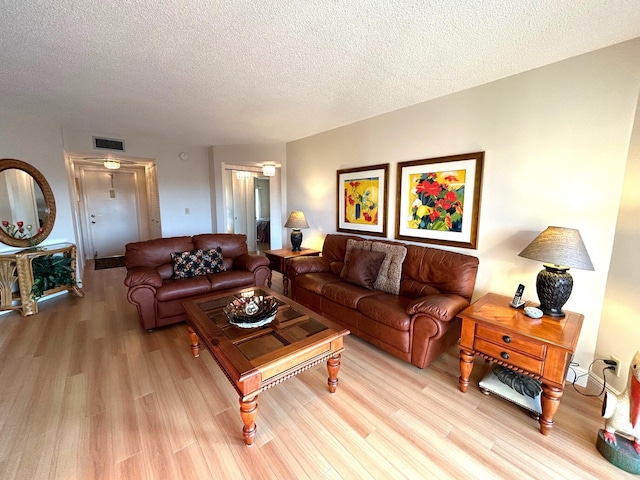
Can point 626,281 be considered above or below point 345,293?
above

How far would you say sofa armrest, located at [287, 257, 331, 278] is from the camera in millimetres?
3182

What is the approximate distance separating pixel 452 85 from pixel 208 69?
2.03 metres

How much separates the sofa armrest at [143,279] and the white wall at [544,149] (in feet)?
9.43

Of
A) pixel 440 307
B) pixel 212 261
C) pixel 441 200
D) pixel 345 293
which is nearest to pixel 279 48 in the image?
pixel 441 200

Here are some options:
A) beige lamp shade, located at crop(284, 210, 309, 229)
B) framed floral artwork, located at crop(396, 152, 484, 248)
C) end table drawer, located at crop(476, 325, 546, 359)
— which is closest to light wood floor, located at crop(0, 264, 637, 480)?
end table drawer, located at crop(476, 325, 546, 359)

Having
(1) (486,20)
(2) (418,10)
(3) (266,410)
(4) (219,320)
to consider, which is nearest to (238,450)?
(3) (266,410)

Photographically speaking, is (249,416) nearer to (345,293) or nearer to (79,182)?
(345,293)

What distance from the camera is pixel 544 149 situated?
2025 millimetres

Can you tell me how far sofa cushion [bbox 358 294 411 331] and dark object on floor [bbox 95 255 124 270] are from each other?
5.39m

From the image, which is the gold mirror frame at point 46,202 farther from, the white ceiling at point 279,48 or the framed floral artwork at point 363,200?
the framed floral artwork at point 363,200

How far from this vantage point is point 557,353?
1491mm

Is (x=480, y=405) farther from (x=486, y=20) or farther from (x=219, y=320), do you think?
(x=486, y=20)

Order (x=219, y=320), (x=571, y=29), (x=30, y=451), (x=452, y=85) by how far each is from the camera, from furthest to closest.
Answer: (x=452, y=85), (x=219, y=320), (x=571, y=29), (x=30, y=451)

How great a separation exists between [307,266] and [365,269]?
771 mm
